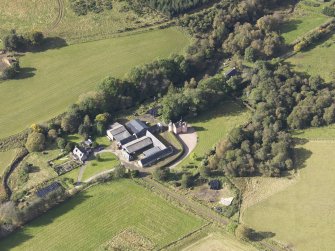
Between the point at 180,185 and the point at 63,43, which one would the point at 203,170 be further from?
the point at 63,43

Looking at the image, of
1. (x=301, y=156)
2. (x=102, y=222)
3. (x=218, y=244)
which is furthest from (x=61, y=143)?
(x=301, y=156)

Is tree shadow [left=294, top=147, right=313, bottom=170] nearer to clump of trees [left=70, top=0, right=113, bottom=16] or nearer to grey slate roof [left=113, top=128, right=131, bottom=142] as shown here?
grey slate roof [left=113, top=128, right=131, bottom=142]

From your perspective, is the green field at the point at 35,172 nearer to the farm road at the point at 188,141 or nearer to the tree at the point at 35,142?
the tree at the point at 35,142

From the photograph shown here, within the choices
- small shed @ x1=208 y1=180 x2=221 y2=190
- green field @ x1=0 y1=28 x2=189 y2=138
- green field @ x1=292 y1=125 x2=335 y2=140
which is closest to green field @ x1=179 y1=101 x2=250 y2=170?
small shed @ x1=208 y1=180 x2=221 y2=190

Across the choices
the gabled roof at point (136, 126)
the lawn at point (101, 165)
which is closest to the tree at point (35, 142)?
the lawn at point (101, 165)

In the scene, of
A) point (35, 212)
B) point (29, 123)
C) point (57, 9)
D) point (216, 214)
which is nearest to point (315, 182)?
point (216, 214)
